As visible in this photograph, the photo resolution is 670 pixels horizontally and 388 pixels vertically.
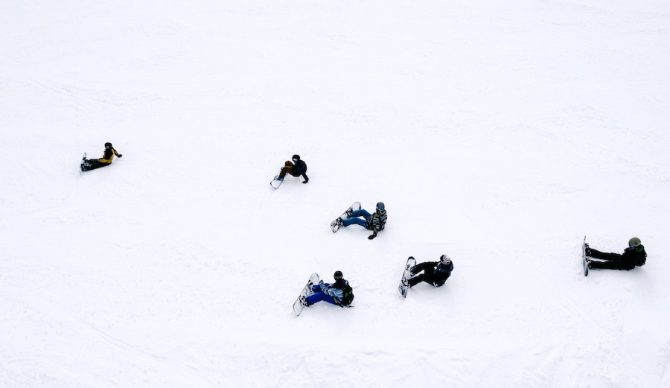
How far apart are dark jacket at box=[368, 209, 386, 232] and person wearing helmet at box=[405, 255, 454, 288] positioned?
65.7 inches

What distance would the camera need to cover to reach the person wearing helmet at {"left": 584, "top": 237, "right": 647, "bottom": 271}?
9.94 metres

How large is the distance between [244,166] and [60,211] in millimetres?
5900

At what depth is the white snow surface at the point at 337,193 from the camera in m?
9.57

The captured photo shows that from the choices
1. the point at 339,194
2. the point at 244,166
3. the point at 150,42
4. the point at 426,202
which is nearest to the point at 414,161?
the point at 426,202

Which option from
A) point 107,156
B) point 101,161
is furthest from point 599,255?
point 101,161

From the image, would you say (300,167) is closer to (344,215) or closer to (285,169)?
(285,169)

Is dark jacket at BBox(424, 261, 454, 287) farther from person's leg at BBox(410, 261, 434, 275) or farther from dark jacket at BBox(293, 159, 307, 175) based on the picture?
dark jacket at BBox(293, 159, 307, 175)

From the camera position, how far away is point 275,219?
1263 centimetres

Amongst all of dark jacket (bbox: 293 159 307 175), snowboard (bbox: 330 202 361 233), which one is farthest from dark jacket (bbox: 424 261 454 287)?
dark jacket (bbox: 293 159 307 175)

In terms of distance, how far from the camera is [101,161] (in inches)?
569

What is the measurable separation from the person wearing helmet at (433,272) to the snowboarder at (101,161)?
11091 mm

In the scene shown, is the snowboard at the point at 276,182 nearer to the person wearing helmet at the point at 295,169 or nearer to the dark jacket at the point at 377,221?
the person wearing helmet at the point at 295,169

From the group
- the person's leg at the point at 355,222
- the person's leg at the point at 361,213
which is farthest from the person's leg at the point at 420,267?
the person's leg at the point at 361,213

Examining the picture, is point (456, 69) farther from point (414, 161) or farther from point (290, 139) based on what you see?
point (290, 139)
